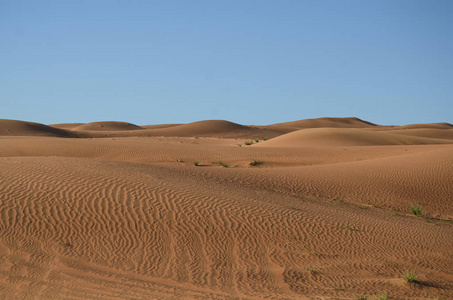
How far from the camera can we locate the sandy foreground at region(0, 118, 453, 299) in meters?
7.35

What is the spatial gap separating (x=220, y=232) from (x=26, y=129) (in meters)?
68.9

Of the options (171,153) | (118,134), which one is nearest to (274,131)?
(118,134)

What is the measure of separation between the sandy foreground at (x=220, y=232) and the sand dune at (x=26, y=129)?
189 ft

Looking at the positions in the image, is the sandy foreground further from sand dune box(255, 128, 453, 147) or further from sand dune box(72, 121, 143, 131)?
sand dune box(72, 121, 143, 131)

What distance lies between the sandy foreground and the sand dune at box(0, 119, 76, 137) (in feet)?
189

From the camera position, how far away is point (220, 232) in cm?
1018

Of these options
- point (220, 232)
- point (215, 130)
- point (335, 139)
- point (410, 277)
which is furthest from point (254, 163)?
point (215, 130)

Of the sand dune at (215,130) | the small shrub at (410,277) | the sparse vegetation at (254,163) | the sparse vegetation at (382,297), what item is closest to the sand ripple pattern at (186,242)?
the small shrub at (410,277)

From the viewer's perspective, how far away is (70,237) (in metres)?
9.12

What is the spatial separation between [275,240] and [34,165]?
7.98 meters

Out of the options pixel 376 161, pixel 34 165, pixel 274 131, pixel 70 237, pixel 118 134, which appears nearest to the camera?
pixel 70 237

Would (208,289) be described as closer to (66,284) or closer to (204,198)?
(66,284)

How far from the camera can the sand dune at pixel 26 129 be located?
2709 inches

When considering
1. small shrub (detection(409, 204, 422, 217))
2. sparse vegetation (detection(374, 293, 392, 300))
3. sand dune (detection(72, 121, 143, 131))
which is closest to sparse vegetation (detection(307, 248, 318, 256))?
sparse vegetation (detection(374, 293, 392, 300))
